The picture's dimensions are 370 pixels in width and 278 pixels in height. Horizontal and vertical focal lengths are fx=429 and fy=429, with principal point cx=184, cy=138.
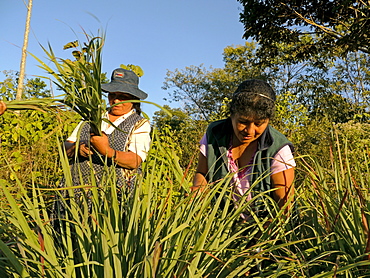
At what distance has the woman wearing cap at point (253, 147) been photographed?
2002 millimetres

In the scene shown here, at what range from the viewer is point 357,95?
23.5 m

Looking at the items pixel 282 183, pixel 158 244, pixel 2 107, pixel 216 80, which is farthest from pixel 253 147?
pixel 216 80

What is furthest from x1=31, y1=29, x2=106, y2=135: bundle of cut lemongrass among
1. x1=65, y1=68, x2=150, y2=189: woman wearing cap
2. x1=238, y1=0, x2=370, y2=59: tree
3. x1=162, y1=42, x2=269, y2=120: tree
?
x1=162, y1=42, x2=269, y2=120: tree

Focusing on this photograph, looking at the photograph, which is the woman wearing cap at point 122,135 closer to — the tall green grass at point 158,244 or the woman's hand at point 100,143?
the woman's hand at point 100,143

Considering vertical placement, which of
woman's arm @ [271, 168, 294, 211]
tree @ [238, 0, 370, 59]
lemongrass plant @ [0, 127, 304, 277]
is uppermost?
tree @ [238, 0, 370, 59]

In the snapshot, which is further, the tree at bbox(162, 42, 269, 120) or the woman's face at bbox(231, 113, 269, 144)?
the tree at bbox(162, 42, 269, 120)

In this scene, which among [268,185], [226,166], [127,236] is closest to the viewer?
[127,236]

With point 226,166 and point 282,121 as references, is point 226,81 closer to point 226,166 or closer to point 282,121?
point 282,121

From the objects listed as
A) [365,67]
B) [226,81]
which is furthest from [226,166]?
[226,81]

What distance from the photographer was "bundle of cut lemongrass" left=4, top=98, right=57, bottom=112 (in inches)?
67.4

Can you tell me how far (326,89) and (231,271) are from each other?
888 inches

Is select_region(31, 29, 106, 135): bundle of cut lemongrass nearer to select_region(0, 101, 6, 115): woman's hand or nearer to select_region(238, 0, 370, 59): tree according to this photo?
select_region(0, 101, 6, 115): woman's hand

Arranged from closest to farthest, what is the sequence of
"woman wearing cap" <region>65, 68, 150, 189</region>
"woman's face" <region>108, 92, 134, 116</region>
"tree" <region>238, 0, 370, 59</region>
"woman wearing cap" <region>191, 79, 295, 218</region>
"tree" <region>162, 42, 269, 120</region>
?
1. "woman wearing cap" <region>191, 79, 295, 218</region>
2. "woman wearing cap" <region>65, 68, 150, 189</region>
3. "woman's face" <region>108, 92, 134, 116</region>
4. "tree" <region>238, 0, 370, 59</region>
5. "tree" <region>162, 42, 269, 120</region>

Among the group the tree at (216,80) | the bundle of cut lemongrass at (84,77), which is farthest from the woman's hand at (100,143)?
the tree at (216,80)
